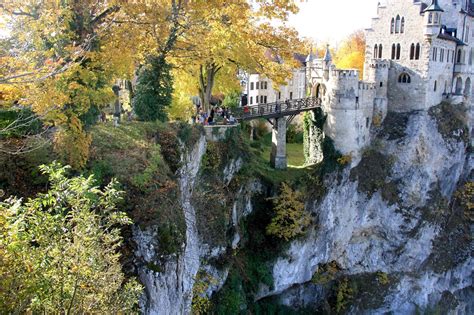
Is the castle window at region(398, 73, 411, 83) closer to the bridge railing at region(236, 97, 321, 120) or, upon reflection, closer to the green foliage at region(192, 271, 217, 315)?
the bridge railing at region(236, 97, 321, 120)

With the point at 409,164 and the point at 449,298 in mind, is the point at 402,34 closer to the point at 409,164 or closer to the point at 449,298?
the point at 409,164

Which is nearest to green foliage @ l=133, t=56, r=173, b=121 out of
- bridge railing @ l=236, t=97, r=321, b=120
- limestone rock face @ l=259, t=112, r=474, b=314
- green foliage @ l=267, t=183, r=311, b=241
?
bridge railing @ l=236, t=97, r=321, b=120

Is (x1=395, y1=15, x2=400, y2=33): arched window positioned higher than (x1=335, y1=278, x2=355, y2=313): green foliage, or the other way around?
(x1=395, y1=15, x2=400, y2=33): arched window

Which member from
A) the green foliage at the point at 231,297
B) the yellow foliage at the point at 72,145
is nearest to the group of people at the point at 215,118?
the green foliage at the point at 231,297

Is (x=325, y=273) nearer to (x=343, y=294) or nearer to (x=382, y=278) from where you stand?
(x=343, y=294)

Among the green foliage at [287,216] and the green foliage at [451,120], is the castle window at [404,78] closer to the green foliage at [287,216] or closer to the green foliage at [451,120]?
the green foliage at [451,120]
